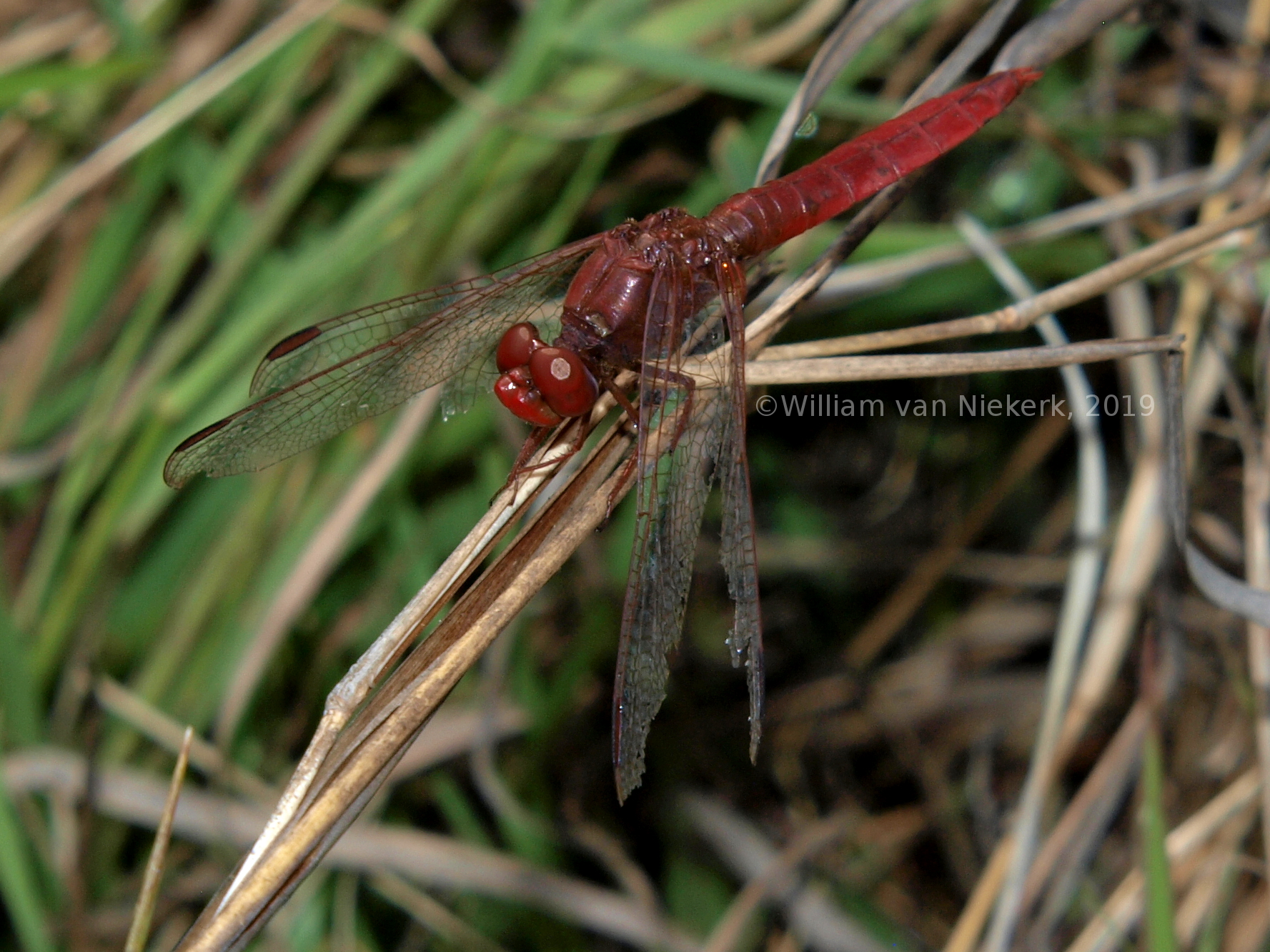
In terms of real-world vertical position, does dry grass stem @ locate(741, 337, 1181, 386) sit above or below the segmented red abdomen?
below

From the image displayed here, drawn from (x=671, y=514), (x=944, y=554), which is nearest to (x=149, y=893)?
(x=671, y=514)

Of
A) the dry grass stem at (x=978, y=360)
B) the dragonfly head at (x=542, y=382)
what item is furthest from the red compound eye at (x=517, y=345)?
the dry grass stem at (x=978, y=360)

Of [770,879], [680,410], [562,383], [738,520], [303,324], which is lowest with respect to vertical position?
[770,879]

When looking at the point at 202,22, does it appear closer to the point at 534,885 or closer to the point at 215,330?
the point at 215,330

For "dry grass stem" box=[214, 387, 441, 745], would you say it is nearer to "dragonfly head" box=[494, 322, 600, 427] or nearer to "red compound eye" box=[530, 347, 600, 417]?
"dragonfly head" box=[494, 322, 600, 427]

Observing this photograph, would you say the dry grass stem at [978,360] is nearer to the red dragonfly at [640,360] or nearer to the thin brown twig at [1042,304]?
the thin brown twig at [1042,304]

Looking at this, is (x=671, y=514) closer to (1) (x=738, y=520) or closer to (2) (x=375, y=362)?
(1) (x=738, y=520)

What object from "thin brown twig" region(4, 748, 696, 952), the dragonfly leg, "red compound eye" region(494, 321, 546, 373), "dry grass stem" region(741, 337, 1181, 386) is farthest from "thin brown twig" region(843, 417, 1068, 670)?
"red compound eye" region(494, 321, 546, 373)
